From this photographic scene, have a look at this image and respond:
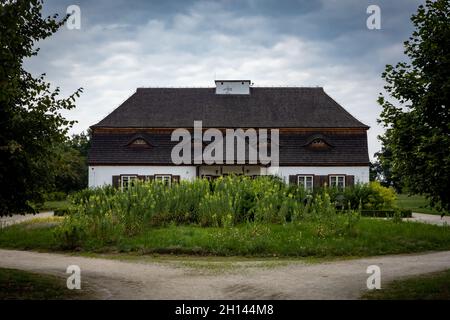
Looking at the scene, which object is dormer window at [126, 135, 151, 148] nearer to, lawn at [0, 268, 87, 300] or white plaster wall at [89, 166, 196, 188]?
white plaster wall at [89, 166, 196, 188]

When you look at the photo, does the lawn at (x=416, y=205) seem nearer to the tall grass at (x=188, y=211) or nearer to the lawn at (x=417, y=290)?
the tall grass at (x=188, y=211)

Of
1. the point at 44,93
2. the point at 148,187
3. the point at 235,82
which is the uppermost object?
the point at 235,82

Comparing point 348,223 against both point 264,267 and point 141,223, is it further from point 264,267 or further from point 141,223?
point 141,223

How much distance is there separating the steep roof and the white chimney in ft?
1.93

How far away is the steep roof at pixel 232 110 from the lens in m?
39.0

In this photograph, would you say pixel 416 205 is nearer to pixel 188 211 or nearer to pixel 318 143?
pixel 318 143

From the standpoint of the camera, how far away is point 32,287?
946cm

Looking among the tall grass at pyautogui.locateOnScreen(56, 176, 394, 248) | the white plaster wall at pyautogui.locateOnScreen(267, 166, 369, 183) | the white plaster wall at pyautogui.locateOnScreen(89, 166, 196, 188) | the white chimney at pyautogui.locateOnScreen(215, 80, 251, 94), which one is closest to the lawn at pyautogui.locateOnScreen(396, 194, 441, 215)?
the tall grass at pyautogui.locateOnScreen(56, 176, 394, 248)

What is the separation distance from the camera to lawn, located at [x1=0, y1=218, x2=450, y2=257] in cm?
1438

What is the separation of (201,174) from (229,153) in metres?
2.90

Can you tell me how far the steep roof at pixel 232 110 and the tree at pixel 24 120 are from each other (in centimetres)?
2968

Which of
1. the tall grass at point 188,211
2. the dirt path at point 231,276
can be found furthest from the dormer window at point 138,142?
the dirt path at point 231,276

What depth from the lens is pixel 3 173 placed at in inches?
335

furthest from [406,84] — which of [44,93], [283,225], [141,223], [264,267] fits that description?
[141,223]
